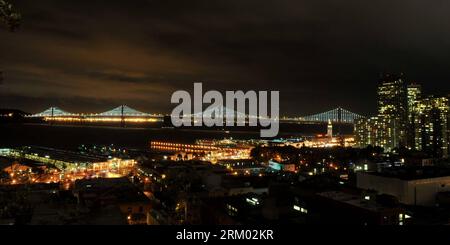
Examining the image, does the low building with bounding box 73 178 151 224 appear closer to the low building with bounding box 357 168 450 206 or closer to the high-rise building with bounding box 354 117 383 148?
the low building with bounding box 357 168 450 206

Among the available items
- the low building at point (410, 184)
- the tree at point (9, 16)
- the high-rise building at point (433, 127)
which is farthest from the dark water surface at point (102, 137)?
the tree at point (9, 16)

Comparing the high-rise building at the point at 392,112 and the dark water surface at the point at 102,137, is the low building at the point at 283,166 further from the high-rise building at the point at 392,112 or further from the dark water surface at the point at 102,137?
the dark water surface at the point at 102,137

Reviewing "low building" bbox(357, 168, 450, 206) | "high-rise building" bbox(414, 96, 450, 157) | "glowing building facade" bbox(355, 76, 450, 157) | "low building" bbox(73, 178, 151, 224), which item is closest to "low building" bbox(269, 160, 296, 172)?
"low building" bbox(357, 168, 450, 206)

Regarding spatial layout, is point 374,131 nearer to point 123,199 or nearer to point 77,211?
point 123,199

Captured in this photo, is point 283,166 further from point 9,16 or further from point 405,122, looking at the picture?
point 405,122
